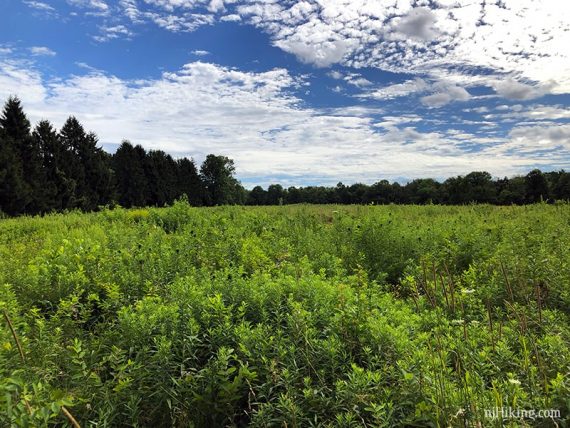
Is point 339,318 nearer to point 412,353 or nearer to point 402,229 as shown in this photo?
point 412,353

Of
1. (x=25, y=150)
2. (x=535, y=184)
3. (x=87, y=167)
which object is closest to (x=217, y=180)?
(x=87, y=167)

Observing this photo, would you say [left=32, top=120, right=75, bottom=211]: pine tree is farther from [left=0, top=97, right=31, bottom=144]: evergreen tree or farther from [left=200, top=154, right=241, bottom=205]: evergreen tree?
[left=200, top=154, right=241, bottom=205]: evergreen tree

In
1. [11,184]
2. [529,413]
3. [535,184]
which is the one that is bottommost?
[529,413]

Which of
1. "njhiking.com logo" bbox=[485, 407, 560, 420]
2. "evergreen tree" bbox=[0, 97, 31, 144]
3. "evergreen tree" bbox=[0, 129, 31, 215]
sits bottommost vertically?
"njhiking.com logo" bbox=[485, 407, 560, 420]

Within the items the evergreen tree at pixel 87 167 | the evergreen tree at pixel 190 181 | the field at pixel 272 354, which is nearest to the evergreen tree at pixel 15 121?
the evergreen tree at pixel 87 167

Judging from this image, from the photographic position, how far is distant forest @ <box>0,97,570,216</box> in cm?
3083

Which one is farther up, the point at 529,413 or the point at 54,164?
the point at 54,164

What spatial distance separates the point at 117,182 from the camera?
49.5 metres

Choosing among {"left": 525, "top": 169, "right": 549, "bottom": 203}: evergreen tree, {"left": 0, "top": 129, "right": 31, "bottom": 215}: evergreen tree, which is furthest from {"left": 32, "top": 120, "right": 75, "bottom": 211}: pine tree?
{"left": 525, "top": 169, "right": 549, "bottom": 203}: evergreen tree

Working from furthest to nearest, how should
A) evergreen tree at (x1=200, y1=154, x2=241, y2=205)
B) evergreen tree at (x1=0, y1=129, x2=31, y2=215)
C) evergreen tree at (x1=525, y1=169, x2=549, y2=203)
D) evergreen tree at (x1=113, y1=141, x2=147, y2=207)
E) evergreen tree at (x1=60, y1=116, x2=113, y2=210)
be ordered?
evergreen tree at (x1=200, y1=154, x2=241, y2=205) < evergreen tree at (x1=113, y1=141, x2=147, y2=207) < evergreen tree at (x1=525, y1=169, x2=549, y2=203) < evergreen tree at (x1=60, y1=116, x2=113, y2=210) < evergreen tree at (x1=0, y1=129, x2=31, y2=215)

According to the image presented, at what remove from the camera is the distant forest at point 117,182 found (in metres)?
30.8

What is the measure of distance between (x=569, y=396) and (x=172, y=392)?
2.42 meters

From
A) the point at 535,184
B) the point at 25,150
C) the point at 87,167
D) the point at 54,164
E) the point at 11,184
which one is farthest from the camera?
the point at 535,184

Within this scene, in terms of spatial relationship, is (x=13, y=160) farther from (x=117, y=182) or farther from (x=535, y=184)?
(x=535, y=184)
